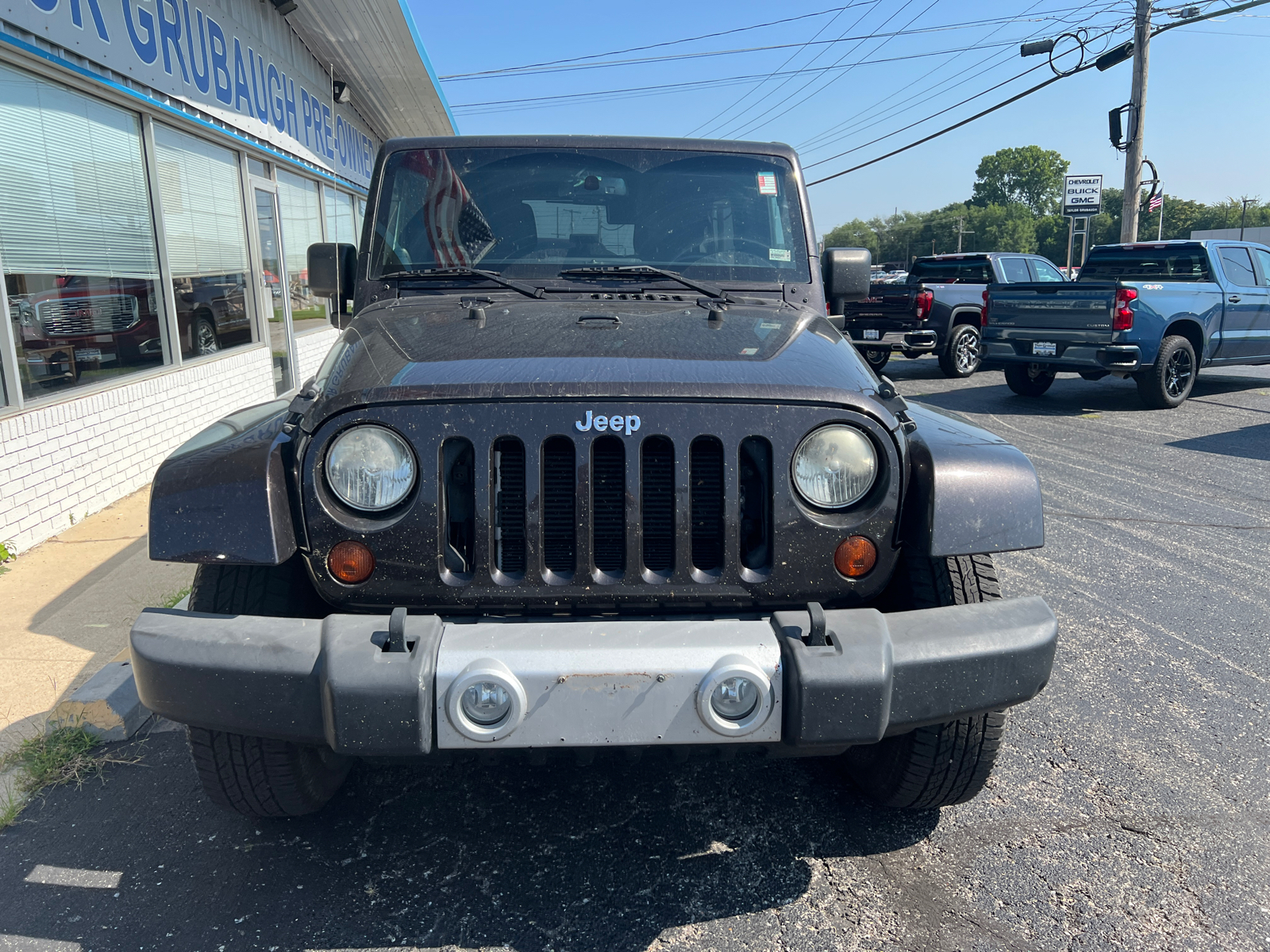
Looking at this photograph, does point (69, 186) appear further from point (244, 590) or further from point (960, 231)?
point (960, 231)

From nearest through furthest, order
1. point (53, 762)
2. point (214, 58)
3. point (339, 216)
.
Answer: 1. point (53, 762)
2. point (214, 58)
3. point (339, 216)

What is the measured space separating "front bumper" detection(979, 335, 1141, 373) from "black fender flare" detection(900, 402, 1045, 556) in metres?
9.17

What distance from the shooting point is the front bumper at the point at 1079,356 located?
1032 centimetres

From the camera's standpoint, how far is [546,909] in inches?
91.6

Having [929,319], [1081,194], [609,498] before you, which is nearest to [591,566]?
[609,498]

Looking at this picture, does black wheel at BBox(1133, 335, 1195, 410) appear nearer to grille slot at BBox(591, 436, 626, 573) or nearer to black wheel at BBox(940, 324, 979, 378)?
black wheel at BBox(940, 324, 979, 378)

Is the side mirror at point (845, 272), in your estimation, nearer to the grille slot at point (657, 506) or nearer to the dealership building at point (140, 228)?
the grille slot at point (657, 506)

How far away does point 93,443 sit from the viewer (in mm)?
5781

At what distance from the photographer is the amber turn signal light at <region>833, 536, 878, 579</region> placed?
7.31 feet

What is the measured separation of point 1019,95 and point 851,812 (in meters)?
22.2

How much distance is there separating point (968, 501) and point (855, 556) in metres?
0.30

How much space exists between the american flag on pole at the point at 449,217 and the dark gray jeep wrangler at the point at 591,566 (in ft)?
2.53

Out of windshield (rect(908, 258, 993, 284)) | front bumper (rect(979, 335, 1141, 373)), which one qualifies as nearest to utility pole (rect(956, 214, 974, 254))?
windshield (rect(908, 258, 993, 284))

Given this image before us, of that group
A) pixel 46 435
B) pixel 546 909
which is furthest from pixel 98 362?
pixel 546 909
